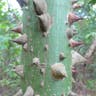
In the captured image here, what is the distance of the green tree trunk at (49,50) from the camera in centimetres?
59

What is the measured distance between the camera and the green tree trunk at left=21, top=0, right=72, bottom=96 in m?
0.59

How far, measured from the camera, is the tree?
1.93ft

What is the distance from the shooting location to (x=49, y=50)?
597mm

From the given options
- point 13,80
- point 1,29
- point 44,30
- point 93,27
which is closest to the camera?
point 44,30

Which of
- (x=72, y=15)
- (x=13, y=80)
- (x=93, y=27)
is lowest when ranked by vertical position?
(x=13, y=80)

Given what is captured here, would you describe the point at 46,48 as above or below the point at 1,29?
below

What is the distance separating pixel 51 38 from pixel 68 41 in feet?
0.16

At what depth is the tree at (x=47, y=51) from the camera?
1.93 feet

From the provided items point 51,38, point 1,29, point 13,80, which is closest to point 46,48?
point 51,38

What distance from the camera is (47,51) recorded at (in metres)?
0.60

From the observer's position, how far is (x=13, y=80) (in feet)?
12.7

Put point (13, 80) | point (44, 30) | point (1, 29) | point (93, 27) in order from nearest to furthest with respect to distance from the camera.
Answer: point (44, 30), point (1, 29), point (93, 27), point (13, 80)

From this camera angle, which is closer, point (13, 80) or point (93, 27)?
point (93, 27)

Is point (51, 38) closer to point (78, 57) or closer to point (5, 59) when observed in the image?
point (78, 57)
